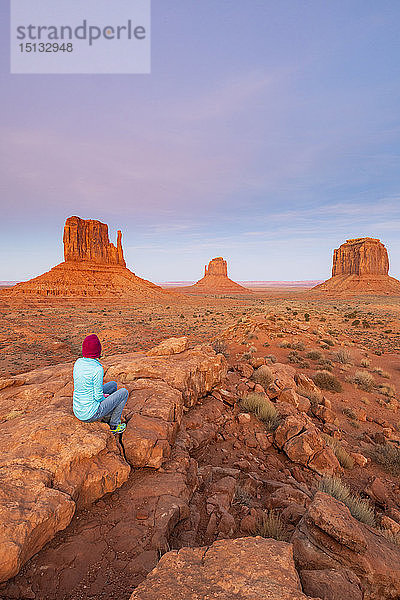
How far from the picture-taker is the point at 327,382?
1085 centimetres

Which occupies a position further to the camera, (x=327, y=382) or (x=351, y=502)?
(x=327, y=382)

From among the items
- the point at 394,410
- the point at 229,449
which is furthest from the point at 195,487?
the point at 394,410

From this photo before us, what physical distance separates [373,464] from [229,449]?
11.8 ft

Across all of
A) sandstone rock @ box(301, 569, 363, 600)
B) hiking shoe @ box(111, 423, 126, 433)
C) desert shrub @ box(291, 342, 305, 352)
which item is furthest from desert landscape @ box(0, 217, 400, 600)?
desert shrub @ box(291, 342, 305, 352)

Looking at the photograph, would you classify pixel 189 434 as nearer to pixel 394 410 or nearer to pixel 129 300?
pixel 394 410

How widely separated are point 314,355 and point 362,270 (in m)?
118

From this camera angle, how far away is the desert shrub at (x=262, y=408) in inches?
285

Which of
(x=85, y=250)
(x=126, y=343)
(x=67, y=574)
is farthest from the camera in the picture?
(x=85, y=250)

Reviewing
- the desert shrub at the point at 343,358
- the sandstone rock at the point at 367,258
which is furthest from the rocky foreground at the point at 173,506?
the sandstone rock at the point at 367,258

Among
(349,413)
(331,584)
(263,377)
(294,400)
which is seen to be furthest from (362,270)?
(331,584)

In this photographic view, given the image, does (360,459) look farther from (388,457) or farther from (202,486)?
(202,486)

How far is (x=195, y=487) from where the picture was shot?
4523mm

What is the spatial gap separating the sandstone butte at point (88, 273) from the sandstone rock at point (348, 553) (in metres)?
70.5

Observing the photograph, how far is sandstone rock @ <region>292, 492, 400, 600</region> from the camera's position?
2.79 meters
